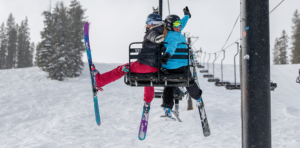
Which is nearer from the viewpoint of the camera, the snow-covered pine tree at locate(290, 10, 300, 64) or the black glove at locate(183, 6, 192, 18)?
the black glove at locate(183, 6, 192, 18)

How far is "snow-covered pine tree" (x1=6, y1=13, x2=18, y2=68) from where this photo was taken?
55.8 meters

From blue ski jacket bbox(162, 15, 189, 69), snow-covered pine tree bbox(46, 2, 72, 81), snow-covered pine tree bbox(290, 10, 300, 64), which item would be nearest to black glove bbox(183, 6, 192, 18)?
blue ski jacket bbox(162, 15, 189, 69)

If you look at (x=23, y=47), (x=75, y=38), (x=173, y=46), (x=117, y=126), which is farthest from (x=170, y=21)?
(x=23, y=47)

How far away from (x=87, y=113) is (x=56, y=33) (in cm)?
1847

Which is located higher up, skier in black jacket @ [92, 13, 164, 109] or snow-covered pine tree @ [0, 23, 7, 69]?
snow-covered pine tree @ [0, 23, 7, 69]

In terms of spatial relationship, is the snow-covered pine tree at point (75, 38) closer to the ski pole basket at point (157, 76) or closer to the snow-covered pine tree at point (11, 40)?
the ski pole basket at point (157, 76)

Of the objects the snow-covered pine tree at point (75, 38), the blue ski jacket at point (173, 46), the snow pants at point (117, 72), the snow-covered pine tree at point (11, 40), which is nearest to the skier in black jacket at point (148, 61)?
the snow pants at point (117, 72)

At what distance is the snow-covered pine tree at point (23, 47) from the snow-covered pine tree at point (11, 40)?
1.19 meters

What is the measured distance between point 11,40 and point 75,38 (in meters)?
34.7

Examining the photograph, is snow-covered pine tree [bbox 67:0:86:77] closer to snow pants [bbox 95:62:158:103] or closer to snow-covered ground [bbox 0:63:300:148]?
snow-covered ground [bbox 0:63:300:148]

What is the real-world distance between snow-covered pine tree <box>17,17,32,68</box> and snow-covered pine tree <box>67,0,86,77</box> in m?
28.3

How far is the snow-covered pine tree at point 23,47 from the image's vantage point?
178ft

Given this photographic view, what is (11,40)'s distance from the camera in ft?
183

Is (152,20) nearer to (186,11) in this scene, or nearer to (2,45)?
(186,11)
